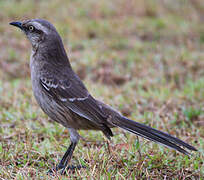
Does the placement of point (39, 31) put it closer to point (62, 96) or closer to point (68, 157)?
point (62, 96)

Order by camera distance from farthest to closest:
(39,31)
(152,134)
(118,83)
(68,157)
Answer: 1. (118,83)
2. (39,31)
3. (68,157)
4. (152,134)

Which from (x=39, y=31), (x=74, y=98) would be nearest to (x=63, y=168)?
(x=74, y=98)

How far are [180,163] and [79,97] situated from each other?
1400 millimetres

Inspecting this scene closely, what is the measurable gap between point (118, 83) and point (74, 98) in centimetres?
361

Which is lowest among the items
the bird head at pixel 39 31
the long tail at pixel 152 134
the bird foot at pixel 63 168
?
the bird foot at pixel 63 168

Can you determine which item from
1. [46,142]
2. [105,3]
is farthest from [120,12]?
[46,142]

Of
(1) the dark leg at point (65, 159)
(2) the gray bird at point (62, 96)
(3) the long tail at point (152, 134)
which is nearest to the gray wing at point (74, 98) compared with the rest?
(2) the gray bird at point (62, 96)

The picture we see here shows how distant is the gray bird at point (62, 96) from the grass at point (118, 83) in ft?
1.02

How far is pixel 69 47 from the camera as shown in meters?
9.06

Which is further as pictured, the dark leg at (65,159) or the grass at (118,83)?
the grass at (118,83)

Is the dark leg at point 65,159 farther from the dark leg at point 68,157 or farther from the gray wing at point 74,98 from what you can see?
the gray wing at point 74,98

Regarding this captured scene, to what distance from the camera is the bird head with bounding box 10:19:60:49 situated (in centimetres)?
446

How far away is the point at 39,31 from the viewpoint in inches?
176

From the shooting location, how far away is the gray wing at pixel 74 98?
13.9 ft
